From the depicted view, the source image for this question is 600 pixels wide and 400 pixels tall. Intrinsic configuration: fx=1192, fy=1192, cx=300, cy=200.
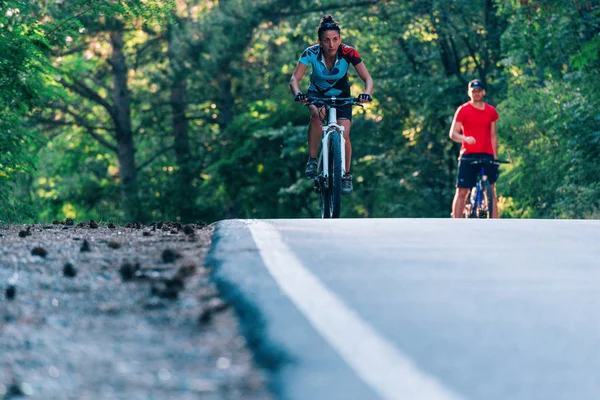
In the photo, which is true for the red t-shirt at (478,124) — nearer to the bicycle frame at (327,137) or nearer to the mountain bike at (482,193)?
the mountain bike at (482,193)

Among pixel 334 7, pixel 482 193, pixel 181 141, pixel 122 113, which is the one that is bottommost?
pixel 181 141

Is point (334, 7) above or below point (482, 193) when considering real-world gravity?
above

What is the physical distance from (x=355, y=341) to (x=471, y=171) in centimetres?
1099

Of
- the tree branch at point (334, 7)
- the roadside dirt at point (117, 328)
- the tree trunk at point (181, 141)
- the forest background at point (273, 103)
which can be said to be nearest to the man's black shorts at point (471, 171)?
the forest background at point (273, 103)

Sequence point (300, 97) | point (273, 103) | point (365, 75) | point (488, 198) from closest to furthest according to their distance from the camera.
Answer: point (300, 97) < point (365, 75) < point (488, 198) < point (273, 103)

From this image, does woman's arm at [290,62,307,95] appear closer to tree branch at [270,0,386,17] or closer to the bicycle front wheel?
the bicycle front wheel

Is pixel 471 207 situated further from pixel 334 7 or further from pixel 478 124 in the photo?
pixel 334 7

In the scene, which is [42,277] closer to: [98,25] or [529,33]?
[529,33]

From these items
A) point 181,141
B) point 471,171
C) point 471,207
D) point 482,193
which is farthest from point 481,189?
point 181,141

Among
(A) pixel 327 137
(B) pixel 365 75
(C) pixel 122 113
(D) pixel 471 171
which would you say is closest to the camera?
(A) pixel 327 137

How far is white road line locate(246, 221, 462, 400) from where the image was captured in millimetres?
4127

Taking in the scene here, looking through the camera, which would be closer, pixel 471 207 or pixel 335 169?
pixel 335 169

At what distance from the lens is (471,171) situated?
1554 centimetres

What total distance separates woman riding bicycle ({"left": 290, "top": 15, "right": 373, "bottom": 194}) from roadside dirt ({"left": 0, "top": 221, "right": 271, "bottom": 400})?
4.95 m
